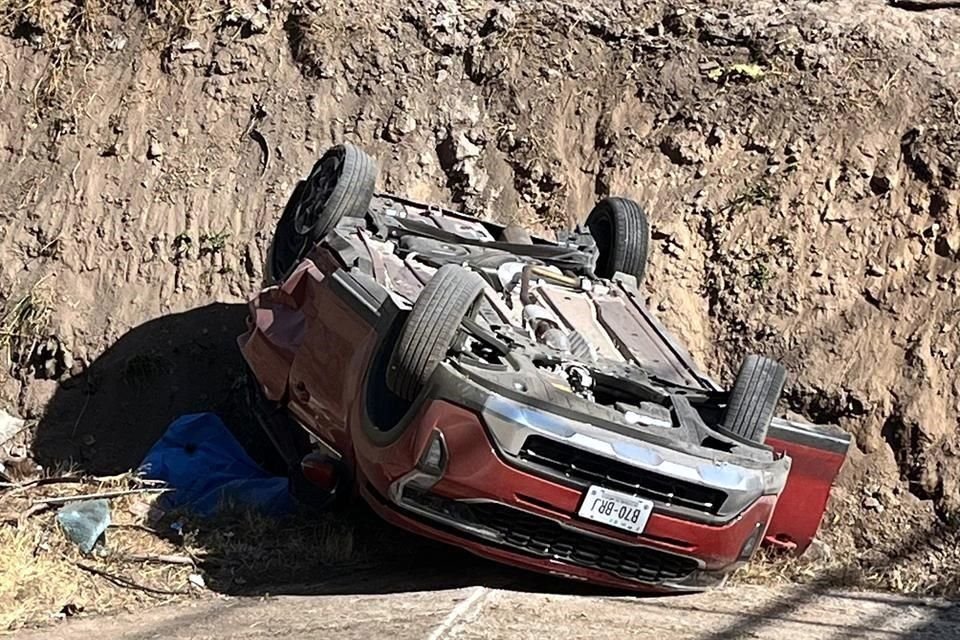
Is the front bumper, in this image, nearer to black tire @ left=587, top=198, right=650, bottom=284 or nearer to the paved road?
the paved road

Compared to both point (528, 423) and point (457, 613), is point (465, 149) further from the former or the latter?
point (457, 613)

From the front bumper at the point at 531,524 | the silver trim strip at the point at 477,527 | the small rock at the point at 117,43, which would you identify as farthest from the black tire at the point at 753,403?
the small rock at the point at 117,43

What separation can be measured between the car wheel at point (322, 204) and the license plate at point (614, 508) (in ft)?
9.12

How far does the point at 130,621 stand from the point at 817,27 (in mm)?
7257

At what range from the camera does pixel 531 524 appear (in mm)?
5473

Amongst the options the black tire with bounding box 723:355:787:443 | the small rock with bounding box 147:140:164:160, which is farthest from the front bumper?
the small rock with bounding box 147:140:164:160

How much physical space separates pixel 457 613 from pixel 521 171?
5.62 metres

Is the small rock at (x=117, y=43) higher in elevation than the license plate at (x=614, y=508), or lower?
higher

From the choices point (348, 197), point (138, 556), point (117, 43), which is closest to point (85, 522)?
point (138, 556)

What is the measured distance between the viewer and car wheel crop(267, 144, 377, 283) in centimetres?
766

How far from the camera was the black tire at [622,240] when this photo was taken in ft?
26.6

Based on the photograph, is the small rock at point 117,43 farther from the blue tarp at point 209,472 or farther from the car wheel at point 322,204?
the blue tarp at point 209,472

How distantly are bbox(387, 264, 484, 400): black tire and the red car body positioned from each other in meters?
0.11

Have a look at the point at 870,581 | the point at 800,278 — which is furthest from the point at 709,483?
the point at 800,278
